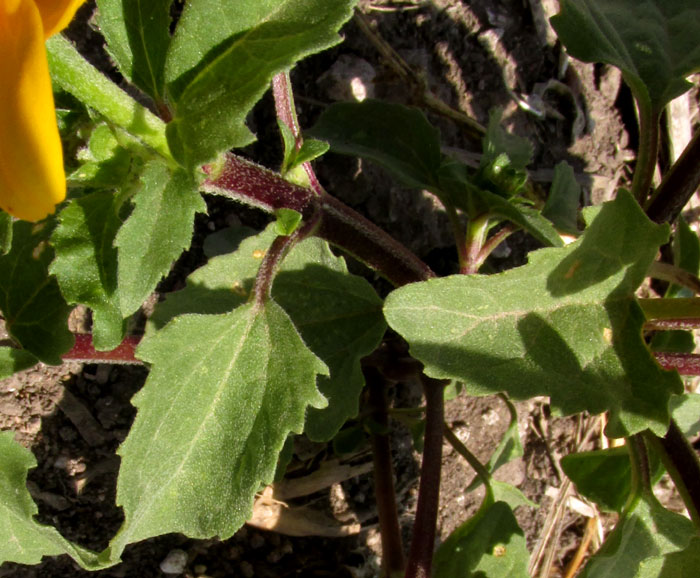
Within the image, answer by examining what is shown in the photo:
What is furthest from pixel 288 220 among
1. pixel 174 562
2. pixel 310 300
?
pixel 174 562

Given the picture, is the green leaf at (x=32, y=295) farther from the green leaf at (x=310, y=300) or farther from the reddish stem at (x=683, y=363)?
the reddish stem at (x=683, y=363)

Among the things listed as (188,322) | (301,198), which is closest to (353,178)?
(301,198)

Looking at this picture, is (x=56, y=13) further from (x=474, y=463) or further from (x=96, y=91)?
(x=474, y=463)

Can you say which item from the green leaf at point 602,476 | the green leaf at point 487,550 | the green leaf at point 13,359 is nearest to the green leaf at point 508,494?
the green leaf at point 487,550

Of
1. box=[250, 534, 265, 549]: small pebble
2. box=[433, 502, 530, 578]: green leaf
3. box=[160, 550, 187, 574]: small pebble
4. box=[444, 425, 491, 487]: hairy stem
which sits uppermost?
box=[444, 425, 491, 487]: hairy stem

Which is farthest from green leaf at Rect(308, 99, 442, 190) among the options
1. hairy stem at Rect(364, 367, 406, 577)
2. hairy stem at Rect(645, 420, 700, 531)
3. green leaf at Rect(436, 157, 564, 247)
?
hairy stem at Rect(645, 420, 700, 531)

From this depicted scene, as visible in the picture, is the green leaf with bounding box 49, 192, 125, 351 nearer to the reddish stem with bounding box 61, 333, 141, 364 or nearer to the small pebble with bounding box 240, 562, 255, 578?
the reddish stem with bounding box 61, 333, 141, 364

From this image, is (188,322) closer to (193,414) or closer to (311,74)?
(193,414)
